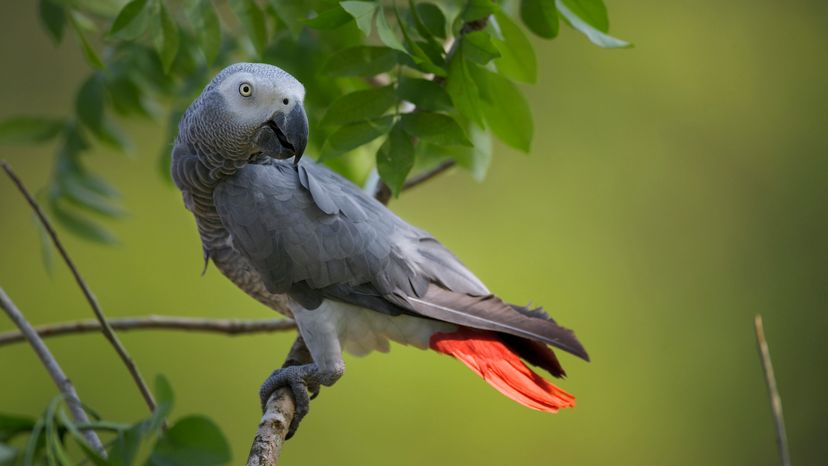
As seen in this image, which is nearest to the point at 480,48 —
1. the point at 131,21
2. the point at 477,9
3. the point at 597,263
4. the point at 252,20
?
the point at 477,9

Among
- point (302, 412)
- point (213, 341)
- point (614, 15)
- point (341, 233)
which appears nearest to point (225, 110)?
point (341, 233)

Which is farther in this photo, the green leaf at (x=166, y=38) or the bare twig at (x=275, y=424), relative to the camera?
the green leaf at (x=166, y=38)

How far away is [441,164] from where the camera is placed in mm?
1351

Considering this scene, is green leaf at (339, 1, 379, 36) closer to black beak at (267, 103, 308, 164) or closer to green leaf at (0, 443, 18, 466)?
black beak at (267, 103, 308, 164)

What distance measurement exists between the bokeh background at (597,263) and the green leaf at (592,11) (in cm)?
164

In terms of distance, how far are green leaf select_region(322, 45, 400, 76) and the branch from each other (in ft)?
0.24

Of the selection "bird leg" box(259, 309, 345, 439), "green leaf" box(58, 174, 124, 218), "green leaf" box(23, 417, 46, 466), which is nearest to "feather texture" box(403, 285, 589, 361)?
"bird leg" box(259, 309, 345, 439)

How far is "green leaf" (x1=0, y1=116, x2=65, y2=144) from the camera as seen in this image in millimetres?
1310

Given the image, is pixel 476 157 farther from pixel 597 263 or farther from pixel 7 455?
pixel 597 263

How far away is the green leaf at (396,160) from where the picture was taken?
0.95 meters

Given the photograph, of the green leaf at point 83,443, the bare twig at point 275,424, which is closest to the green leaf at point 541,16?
the bare twig at point 275,424

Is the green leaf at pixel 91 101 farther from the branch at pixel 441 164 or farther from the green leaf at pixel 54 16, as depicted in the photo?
the branch at pixel 441 164

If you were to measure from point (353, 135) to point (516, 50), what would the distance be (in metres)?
0.22

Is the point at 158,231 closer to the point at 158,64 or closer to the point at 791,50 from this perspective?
the point at 158,64
